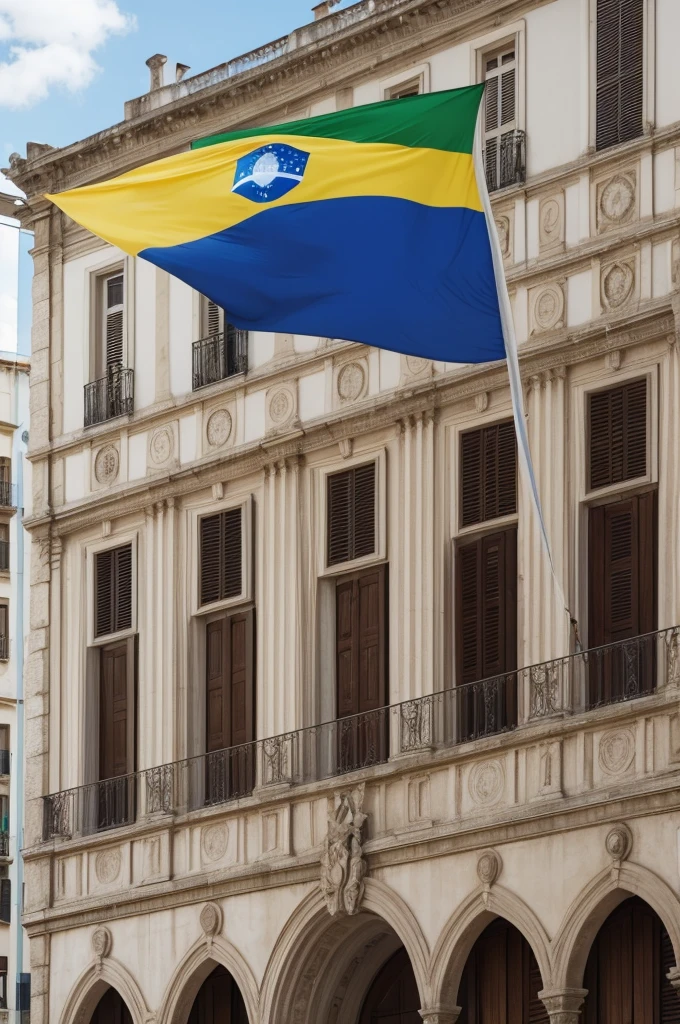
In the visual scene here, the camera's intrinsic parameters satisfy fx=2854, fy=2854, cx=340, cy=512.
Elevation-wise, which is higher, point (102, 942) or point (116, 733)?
point (116, 733)

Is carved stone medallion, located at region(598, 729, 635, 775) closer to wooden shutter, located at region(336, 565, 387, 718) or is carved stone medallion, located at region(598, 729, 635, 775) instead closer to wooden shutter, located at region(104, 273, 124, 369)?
wooden shutter, located at region(336, 565, 387, 718)

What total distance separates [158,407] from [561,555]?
6741 mm

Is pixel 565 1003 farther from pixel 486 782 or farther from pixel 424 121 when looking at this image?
pixel 424 121

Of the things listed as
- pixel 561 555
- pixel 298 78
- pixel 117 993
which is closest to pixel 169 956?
pixel 117 993

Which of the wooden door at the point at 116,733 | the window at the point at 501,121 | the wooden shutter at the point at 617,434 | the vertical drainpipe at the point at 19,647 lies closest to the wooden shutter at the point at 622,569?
the wooden shutter at the point at 617,434

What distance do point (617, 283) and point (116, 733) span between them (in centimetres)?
869

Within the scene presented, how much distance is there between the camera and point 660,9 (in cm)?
2797

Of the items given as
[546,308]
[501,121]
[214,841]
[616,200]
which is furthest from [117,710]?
[616,200]

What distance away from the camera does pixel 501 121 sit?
29.7 meters

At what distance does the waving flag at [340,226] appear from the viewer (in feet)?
81.3

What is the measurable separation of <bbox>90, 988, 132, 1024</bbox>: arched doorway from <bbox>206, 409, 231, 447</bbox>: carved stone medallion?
20.6 ft

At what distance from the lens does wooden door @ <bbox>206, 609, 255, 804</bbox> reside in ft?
102

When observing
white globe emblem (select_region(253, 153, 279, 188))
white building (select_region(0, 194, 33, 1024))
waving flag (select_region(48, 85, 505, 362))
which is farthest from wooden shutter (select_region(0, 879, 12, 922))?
white globe emblem (select_region(253, 153, 279, 188))

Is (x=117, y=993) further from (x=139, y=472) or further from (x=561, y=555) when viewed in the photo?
(x=561, y=555)
